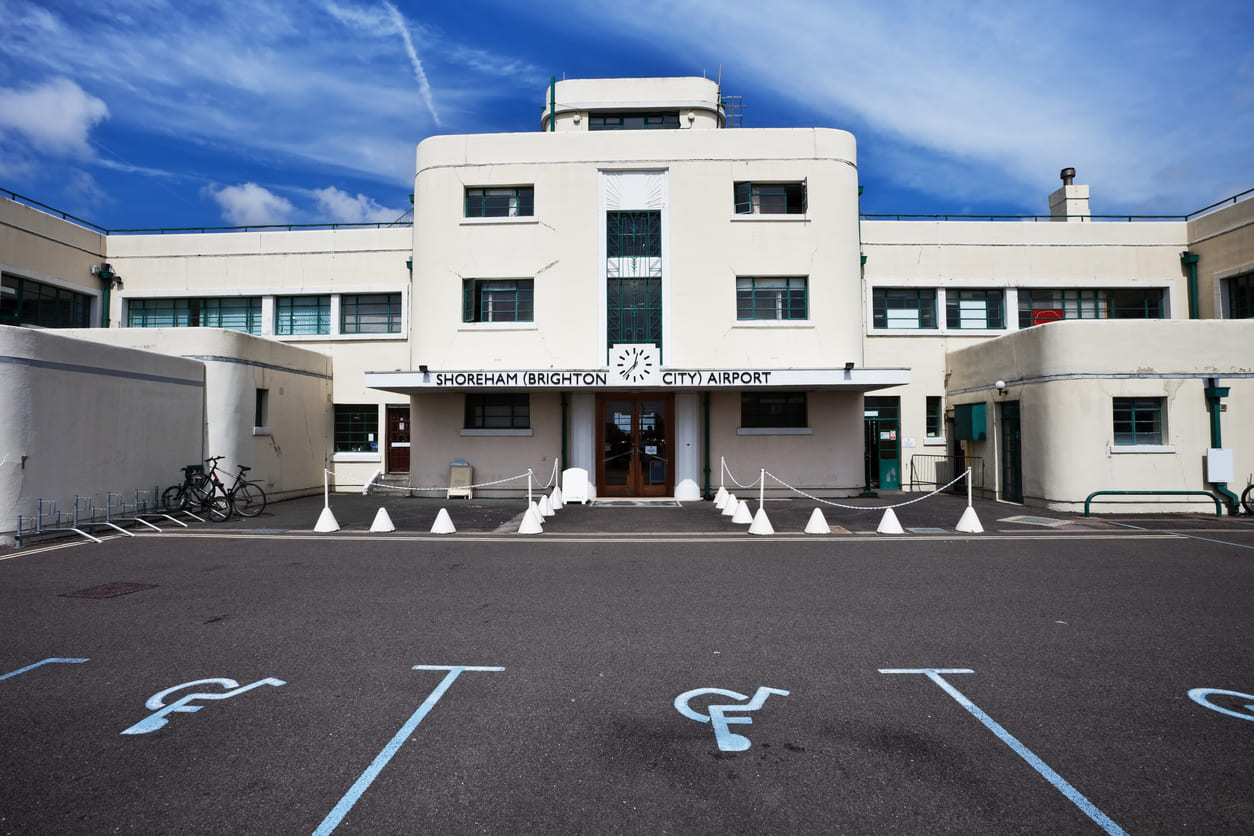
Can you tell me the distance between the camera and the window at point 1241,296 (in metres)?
20.5

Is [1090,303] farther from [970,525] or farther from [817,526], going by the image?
[817,526]

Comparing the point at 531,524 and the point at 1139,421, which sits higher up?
the point at 1139,421

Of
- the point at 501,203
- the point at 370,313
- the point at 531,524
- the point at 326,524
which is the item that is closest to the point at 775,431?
the point at 531,524

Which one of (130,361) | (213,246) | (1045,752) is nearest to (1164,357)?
(1045,752)

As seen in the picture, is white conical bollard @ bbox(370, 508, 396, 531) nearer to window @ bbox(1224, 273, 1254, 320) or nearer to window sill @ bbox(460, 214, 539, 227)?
window sill @ bbox(460, 214, 539, 227)

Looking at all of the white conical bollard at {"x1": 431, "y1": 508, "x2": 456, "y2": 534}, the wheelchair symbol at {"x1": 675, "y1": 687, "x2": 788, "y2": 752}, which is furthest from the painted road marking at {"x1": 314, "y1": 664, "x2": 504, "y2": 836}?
the white conical bollard at {"x1": 431, "y1": 508, "x2": 456, "y2": 534}

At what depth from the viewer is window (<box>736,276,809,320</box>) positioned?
19.6 m

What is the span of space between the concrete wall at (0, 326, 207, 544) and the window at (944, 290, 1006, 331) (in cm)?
2100

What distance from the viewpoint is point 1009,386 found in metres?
18.2

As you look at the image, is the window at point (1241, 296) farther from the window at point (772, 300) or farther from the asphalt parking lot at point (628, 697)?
the asphalt parking lot at point (628, 697)

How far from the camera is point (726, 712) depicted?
4605 millimetres

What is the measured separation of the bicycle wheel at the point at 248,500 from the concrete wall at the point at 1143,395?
707 inches

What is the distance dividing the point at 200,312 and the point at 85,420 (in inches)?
454

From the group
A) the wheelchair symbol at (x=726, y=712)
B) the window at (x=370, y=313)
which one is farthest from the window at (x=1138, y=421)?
the window at (x=370, y=313)
